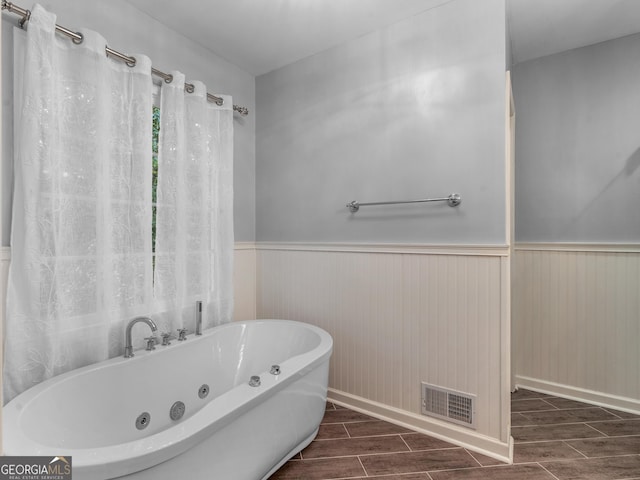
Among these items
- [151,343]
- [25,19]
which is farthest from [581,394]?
[25,19]

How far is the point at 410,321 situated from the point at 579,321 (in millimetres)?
1326

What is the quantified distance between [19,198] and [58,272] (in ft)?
1.13

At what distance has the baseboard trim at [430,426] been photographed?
6.44ft

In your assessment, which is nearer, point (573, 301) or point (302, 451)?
point (302, 451)

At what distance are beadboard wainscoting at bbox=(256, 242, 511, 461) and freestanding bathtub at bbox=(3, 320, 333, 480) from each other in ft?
1.17

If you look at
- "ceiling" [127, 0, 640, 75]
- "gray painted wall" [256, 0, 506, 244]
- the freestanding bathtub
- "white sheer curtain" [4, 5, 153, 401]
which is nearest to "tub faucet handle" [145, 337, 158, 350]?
the freestanding bathtub

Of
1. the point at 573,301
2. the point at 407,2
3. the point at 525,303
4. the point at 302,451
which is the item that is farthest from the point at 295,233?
the point at 573,301

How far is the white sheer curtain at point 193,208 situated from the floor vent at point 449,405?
1332mm

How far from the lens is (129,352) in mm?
1855

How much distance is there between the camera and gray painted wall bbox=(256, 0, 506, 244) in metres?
2.02

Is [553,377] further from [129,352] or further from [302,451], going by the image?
[129,352]

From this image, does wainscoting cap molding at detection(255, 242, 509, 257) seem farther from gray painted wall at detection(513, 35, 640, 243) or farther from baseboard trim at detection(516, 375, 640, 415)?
baseboard trim at detection(516, 375, 640, 415)

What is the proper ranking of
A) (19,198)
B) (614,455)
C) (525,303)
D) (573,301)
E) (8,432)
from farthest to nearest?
(525,303) → (573,301) → (614,455) → (19,198) → (8,432)

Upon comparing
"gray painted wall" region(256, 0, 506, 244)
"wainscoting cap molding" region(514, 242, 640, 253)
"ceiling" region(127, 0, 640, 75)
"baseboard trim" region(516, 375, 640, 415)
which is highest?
"ceiling" region(127, 0, 640, 75)
